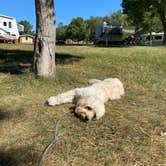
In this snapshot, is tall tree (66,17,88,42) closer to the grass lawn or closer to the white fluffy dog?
the grass lawn

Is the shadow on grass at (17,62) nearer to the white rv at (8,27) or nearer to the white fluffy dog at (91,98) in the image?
the white fluffy dog at (91,98)

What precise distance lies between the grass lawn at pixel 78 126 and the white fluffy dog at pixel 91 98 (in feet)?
0.35

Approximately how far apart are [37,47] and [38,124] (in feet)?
8.07

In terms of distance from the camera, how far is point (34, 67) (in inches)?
226

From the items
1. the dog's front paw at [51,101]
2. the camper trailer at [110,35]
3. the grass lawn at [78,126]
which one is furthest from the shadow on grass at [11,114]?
the camper trailer at [110,35]

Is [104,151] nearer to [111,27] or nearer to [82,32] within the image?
[111,27]

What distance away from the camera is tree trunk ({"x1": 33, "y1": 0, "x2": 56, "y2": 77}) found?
5.60 m

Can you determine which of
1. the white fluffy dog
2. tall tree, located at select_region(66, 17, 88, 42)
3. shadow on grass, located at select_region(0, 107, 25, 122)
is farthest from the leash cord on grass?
tall tree, located at select_region(66, 17, 88, 42)

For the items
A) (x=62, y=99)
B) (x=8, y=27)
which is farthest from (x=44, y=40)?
(x=8, y=27)

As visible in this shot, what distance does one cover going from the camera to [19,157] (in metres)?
2.84

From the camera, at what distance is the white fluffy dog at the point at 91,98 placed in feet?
11.9

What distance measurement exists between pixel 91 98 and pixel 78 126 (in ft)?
1.47

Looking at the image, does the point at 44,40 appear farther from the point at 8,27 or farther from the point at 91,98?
the point at 8,27

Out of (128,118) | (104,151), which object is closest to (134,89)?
(128,118)
